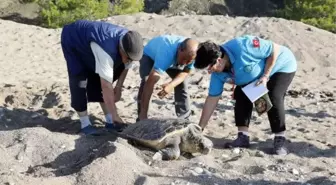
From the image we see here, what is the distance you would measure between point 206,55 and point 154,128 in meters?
0.74

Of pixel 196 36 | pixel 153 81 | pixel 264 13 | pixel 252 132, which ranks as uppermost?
pixel 153 81

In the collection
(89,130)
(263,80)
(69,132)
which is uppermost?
(263,80)

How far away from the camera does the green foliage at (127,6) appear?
2473 cm

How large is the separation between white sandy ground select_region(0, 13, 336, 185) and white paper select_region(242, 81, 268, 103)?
0.51 metres

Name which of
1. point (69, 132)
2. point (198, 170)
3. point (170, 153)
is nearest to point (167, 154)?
point (170, 153)

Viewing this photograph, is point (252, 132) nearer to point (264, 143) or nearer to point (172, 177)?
point (264, 143)

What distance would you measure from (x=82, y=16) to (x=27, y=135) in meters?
17.5

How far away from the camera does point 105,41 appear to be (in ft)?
A: 16.5

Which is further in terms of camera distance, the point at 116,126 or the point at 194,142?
the point at 116,126

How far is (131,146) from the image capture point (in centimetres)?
470

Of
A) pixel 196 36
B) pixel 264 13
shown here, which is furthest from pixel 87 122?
pixel 264 13

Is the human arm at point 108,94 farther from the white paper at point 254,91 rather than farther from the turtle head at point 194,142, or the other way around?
the white paper at point 254,91

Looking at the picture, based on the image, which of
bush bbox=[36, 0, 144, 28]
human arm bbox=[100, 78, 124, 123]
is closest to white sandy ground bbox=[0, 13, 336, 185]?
human arm bbox=[100, 78, 124, 123]

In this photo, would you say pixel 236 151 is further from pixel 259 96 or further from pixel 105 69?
pixel 105 69
